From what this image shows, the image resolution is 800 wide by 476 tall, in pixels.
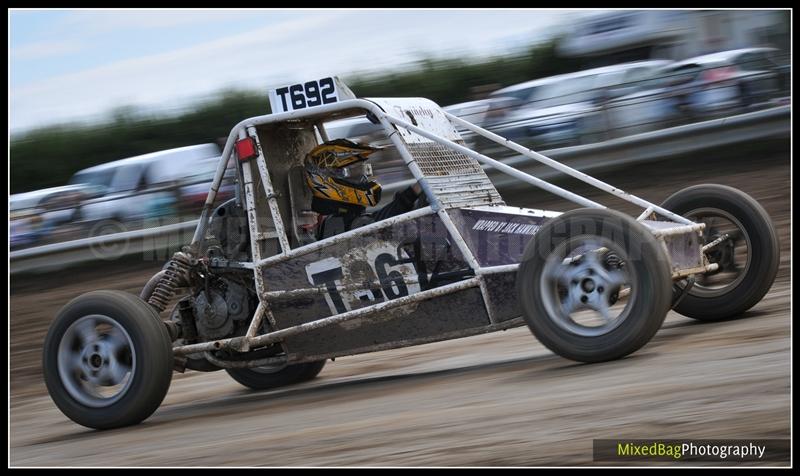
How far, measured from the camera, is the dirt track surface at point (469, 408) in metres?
4.24

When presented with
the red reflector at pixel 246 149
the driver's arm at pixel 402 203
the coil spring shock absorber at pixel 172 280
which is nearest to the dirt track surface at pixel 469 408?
the coil spring shock absorber at pixel 172 280

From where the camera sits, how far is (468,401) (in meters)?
5.29

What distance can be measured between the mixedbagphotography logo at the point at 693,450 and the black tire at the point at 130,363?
282cm

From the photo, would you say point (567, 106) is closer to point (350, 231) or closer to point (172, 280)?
point (350, 231)

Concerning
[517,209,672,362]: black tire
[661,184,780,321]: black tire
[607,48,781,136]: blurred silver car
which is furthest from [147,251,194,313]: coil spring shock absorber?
[607,48,781,136]: blurred silver car

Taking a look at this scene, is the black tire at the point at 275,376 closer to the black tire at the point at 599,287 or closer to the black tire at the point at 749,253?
the black tire at the point at 599,287

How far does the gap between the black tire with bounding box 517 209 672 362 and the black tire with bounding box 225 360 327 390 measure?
2266mm

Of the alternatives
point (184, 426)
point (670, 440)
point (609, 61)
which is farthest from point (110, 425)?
point (609, 61)

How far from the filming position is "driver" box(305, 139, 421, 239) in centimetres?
636

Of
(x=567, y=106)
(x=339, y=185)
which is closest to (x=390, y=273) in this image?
(x=339, y=185)

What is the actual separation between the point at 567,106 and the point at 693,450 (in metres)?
9.11

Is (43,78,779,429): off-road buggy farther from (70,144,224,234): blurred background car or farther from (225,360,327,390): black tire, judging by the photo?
(70,144,224,234): blurred background car

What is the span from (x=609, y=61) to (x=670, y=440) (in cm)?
1470

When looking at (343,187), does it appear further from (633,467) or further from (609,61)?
(609,61)
